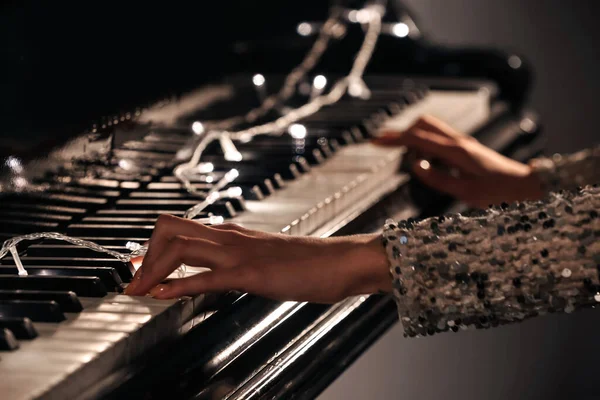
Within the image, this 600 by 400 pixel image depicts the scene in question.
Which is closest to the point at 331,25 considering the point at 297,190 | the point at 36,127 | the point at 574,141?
the point at 297,190

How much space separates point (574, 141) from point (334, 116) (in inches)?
84.6

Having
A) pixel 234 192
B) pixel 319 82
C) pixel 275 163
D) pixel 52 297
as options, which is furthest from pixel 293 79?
pixel 52 297

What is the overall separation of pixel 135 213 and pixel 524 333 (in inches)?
69.3

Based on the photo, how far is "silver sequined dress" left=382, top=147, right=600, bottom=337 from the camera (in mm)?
1066

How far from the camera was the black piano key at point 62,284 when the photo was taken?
99cm

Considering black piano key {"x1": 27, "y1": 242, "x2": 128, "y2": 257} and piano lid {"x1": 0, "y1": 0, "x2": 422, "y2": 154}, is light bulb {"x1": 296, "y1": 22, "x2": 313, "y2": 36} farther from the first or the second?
black piano key {"x1": 27, "y1": 242, "x2": 128, "y2": 257}

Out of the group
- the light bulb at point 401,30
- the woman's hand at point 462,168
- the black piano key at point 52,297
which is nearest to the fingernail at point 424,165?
the woman's hand at point 462,168

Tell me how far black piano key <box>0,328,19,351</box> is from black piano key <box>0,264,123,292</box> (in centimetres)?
19

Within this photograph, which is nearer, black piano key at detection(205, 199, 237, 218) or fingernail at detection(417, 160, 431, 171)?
black piano key at detection(205, 199, 237, 218)

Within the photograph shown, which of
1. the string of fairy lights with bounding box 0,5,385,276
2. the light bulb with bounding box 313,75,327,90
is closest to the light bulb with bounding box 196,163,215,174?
the string of fairy lights with bounding box 0,5,385,276

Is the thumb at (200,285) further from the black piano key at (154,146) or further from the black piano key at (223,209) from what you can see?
the black piano key at (154,146)

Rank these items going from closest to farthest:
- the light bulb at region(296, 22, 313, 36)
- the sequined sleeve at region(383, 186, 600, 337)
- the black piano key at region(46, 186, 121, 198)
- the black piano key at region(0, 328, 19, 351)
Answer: the black piano key at region(0, 328, 19, 351), the sequined sleeve at region(383, 186, 600, 337), the black piano key at region(46, 186, 121, 198), the light bulb at region(296, 22, 313, 36)

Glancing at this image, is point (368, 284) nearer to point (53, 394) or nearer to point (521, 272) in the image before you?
point (521, 272)

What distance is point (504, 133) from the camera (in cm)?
222
